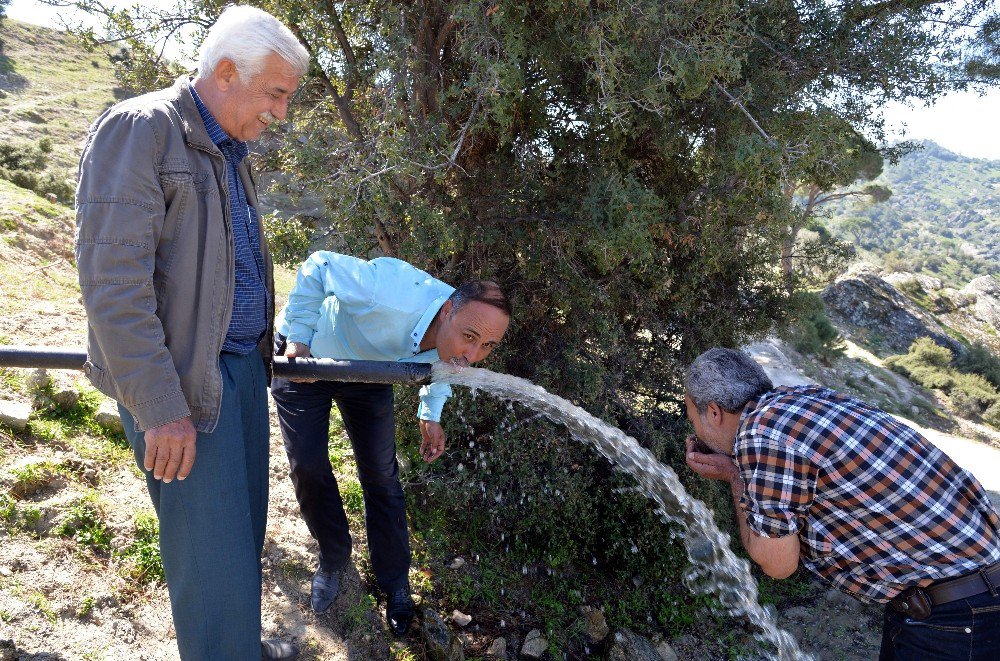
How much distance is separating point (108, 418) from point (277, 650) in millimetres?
1734

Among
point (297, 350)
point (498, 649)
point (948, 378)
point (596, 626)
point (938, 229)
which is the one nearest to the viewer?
point (297, 350)

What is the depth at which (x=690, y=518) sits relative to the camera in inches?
165

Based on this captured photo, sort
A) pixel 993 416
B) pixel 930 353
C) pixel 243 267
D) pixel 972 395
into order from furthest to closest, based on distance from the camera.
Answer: pixel 930 353 < pixel 972 395 < pixel 993 416 < pixel 243 267

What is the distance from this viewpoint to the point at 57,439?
3504mm

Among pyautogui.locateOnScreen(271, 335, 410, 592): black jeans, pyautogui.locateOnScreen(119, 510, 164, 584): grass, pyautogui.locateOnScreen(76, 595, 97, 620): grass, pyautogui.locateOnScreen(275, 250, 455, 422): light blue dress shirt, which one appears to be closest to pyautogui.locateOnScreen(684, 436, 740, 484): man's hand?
pyautogui.locateOnScreen(275, 250, 455, 422): light blue dress shirt

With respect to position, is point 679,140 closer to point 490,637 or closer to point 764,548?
point 764,548

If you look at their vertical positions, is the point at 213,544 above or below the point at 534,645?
above

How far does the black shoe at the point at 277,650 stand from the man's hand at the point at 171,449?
1.48 metres

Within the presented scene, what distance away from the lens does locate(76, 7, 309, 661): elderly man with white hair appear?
1.55 metres

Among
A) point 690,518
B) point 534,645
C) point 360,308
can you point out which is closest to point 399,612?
point 534,645

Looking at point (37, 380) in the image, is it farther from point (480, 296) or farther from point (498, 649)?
point (498, 649)

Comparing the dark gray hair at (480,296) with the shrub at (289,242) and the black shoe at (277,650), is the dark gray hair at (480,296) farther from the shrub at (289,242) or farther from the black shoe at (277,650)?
the shrub at (289,242)

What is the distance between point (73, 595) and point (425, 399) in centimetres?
162

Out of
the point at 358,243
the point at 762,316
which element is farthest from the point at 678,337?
the point at 358,243
